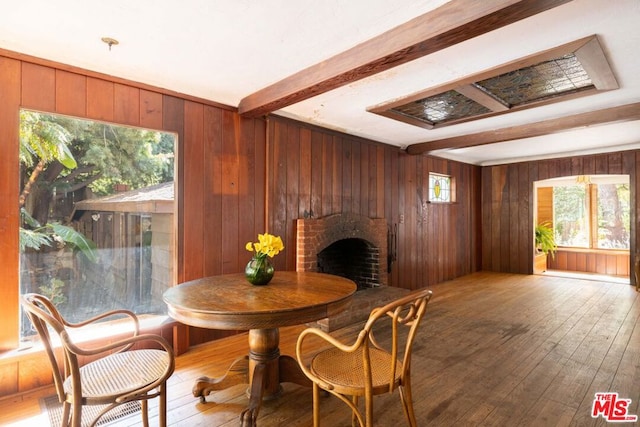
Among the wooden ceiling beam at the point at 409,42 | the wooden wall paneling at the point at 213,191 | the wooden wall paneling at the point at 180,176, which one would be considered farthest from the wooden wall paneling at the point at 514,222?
the wooden wall paneling at the point at 180,176

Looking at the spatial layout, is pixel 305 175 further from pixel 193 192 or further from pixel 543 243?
pixel 543 243

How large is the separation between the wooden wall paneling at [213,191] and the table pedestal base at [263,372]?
1126 mm

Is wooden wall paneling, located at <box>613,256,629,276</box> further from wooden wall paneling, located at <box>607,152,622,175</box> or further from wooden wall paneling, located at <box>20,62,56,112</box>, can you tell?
wooden wall paneling, located at <box>20,62,56,112</box>

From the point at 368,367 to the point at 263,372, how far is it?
875 mm

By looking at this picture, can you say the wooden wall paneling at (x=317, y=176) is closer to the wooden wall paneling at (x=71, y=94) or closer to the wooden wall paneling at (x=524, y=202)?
the wooden wall paneling at (x=71, y=94)

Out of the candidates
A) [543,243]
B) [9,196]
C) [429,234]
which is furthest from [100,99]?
[543,243]

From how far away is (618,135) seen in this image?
181 inches

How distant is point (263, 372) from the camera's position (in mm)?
1970

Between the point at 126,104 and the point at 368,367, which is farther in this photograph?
the point at 126,104

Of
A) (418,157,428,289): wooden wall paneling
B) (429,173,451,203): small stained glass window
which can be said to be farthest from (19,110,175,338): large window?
(429,173,451,203): small stained glass window

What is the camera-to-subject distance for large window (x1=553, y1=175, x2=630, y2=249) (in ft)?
23.1

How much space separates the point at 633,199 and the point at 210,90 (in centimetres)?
674

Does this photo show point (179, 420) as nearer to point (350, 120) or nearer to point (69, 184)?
point (69, 184)

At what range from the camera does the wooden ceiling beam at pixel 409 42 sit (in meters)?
1.53
